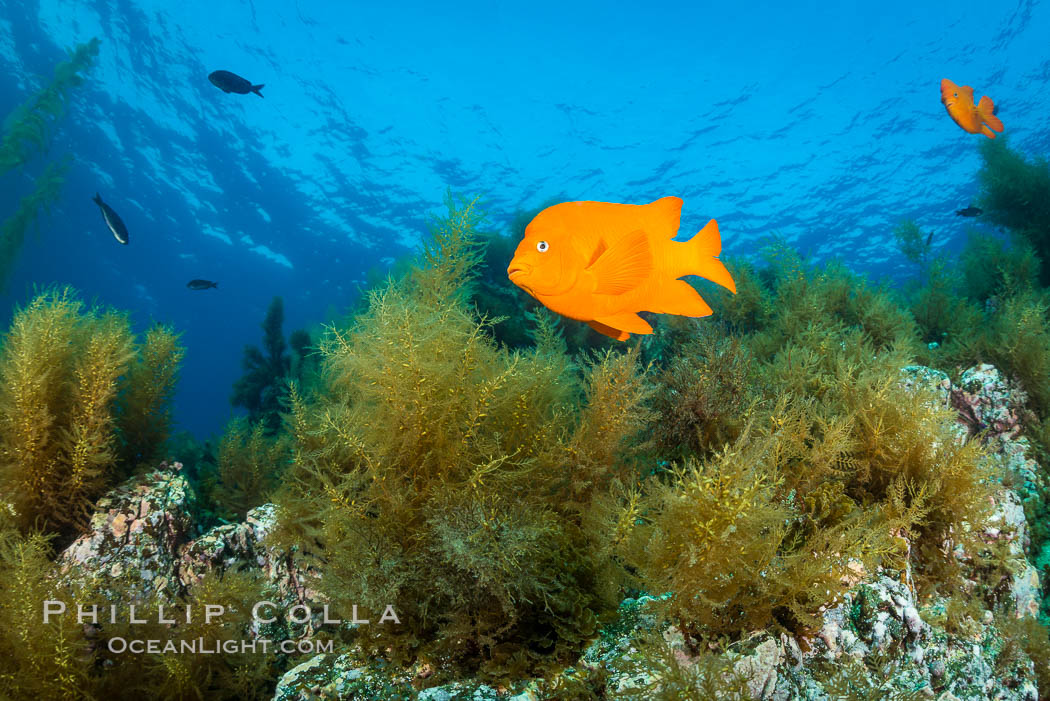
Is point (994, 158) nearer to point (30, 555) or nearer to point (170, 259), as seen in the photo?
point (30, 555)

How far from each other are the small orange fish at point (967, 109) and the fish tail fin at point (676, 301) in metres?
6.50

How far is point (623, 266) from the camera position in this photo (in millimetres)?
1563

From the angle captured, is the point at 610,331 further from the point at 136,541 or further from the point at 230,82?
the point at 230,82

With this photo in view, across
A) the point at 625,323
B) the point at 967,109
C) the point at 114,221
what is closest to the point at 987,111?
the point at 967,109

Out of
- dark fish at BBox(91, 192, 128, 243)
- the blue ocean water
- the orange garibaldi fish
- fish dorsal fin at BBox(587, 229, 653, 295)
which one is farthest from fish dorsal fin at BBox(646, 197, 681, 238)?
the blue ocean water

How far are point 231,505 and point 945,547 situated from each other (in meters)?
6.84

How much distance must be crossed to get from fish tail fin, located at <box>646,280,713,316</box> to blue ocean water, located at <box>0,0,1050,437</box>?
25.4m

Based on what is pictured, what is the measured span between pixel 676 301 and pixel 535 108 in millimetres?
28656

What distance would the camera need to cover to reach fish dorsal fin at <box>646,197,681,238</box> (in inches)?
66.4

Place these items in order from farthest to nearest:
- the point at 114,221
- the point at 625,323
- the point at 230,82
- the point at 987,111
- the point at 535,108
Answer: the point at 535,108
the point at 230,82
the point at 114,221
the point at 987,111
the point at 625,323

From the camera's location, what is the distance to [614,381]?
287cm

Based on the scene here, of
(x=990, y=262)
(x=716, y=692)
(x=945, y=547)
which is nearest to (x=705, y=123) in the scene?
(x=990, y=262)

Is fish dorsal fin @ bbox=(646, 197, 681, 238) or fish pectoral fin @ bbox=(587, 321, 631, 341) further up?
fish dorsal fin @ bbox=(646, 197, 681, 238)

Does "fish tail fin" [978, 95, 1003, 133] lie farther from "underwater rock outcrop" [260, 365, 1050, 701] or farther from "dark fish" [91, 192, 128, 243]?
"dark fish" [91, 192, 128, 243]
